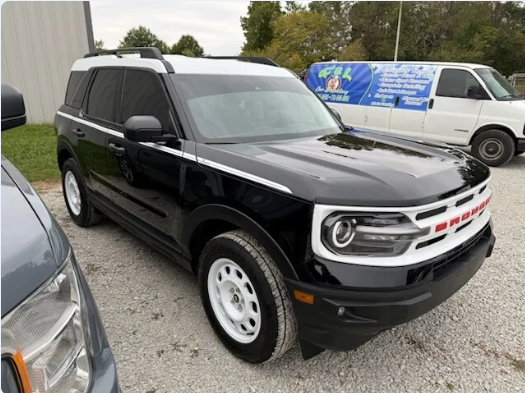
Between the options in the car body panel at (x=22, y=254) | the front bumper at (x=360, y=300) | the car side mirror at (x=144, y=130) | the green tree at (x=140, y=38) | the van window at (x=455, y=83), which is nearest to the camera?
the car body panel at (x=22, y=254)

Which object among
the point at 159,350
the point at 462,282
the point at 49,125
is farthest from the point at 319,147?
the point at 49,125

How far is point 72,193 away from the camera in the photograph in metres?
4.61

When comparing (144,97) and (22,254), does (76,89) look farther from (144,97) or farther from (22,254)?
(22,254)

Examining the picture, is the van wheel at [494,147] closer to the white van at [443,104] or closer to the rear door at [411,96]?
the white van at [443,104]

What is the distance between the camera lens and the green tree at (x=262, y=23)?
44.1 meters

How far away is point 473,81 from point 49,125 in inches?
438

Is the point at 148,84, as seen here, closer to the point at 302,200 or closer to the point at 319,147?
the point at 319,147

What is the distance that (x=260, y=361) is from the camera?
2318 millimetres

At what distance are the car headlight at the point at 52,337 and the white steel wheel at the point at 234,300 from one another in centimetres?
111

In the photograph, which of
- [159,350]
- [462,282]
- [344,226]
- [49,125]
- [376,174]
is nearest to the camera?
[344,226]

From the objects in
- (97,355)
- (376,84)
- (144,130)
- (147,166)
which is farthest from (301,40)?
(97,355)

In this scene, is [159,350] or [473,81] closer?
[159,350]

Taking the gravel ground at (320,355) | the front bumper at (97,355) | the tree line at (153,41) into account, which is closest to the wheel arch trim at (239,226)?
the gravel ground at (320,355)

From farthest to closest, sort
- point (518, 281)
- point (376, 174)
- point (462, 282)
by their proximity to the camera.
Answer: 1. point (518, 281)
2. point (462, 282)
3. point (376, 174)
